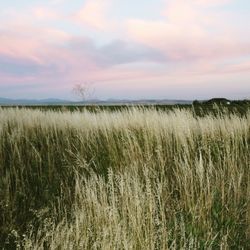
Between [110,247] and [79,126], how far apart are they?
7.26 metres

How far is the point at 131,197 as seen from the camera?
4.00m

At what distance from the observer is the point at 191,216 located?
4.35 metres

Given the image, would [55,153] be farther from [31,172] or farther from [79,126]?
[79,126]

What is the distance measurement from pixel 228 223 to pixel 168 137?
3463 millimetres

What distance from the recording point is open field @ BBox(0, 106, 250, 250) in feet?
12.0

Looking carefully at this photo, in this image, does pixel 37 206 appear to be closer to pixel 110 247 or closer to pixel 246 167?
pixel 110 247

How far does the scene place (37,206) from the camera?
18.3ft

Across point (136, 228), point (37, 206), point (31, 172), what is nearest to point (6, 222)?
point (37, 206)

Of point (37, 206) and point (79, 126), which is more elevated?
point (79, 126)

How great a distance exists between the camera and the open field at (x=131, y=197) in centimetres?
365

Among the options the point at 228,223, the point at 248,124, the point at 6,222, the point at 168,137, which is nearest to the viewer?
the point at 228,223

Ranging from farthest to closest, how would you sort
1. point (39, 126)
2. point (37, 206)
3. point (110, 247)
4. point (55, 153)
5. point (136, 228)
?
point (39, 126) < point (55, 153) < point (37, 206) < point (136, 228) < point (110, 247)

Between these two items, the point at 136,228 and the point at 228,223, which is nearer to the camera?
the point at 136,228

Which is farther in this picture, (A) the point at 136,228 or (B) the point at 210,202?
(B) the point at 210,202
